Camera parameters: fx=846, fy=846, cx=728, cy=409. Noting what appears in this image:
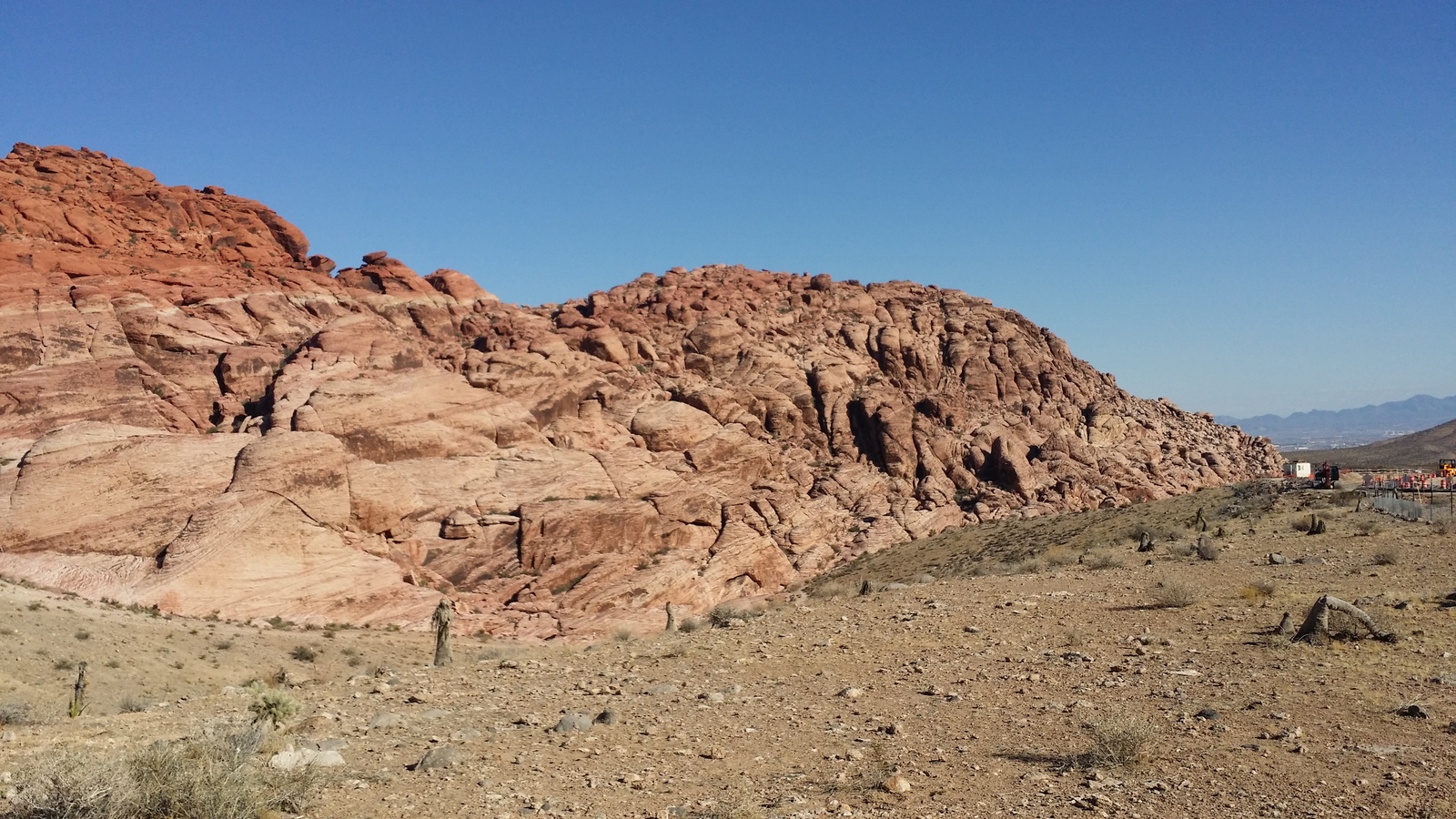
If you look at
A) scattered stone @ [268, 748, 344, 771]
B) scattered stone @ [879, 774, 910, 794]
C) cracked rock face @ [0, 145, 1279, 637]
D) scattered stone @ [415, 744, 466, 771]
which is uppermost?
cracked rock face @ [0, 145, 1279, 637]

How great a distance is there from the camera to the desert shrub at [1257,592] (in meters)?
14.4

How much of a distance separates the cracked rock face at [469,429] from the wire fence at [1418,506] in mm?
20815

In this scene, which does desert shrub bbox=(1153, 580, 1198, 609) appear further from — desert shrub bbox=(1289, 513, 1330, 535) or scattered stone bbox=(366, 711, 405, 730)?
scattered stone bbox=(366, 711, 405, 730)

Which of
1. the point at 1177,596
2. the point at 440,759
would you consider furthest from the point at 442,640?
the point at 1177,596

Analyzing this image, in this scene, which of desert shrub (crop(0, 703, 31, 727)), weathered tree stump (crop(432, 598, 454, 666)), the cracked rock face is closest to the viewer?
desert shrub (crop(0, 703, 31, 727))

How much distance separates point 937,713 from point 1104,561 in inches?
496

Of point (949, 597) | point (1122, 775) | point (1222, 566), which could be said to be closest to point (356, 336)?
point (949, 597)

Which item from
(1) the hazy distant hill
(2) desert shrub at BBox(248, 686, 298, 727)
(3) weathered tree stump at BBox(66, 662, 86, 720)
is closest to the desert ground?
(2) desert shrub at BBox(248, 686, 298, 727)

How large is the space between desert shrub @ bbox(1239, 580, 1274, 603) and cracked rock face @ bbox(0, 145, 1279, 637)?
25.2m

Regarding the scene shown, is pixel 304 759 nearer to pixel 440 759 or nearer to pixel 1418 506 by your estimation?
pixel 440 759

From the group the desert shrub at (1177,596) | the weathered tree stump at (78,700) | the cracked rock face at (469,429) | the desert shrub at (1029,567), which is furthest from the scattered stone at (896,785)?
the cracked rock face at (469,429)

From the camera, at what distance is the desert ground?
23.7 ft

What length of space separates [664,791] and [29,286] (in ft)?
164

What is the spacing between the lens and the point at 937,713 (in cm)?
964
